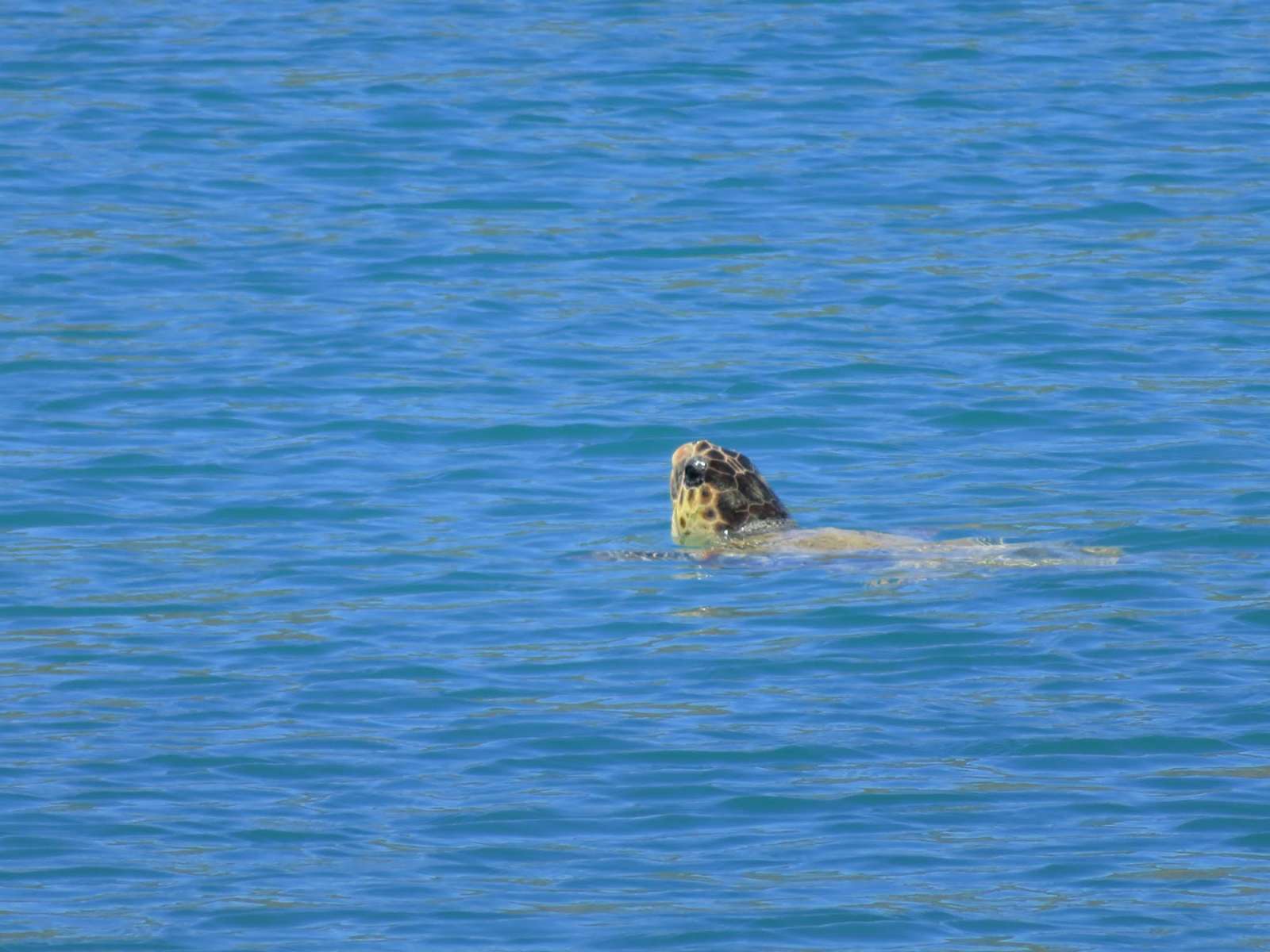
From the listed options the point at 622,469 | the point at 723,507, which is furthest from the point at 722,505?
the point at 622,469

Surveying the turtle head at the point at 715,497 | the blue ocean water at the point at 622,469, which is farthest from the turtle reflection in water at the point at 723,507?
the blue ocean water at the point at 622,469

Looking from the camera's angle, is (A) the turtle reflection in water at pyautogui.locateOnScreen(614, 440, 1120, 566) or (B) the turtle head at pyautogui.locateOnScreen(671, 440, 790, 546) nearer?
(A) the turtle reflection in water at pyautogui.locateOnScreen(614, 440, 1120, 566)

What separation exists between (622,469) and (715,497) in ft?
3.62

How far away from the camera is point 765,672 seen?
939cm

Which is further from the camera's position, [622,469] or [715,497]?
[622,469]

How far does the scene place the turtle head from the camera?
11969 mm

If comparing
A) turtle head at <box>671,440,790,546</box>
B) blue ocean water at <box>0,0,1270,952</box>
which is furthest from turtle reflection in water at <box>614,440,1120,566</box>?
blue ocean water at <box>0,0,1270,952</box>

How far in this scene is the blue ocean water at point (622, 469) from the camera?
7414 millimetres

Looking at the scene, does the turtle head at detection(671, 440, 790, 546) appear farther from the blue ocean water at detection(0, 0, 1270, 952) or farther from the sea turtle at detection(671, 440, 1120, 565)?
the blue ocean water at detection(0, 0, 1270, 952)

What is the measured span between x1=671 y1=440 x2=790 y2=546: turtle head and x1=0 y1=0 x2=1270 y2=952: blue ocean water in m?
0.36

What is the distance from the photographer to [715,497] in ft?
39.3

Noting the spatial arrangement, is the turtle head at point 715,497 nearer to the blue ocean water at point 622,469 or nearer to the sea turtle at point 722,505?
the sea turtle at point 722,505

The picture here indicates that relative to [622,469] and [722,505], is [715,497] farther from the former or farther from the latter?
[622,469]

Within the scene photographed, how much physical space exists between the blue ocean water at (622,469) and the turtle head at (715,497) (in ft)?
1.20
